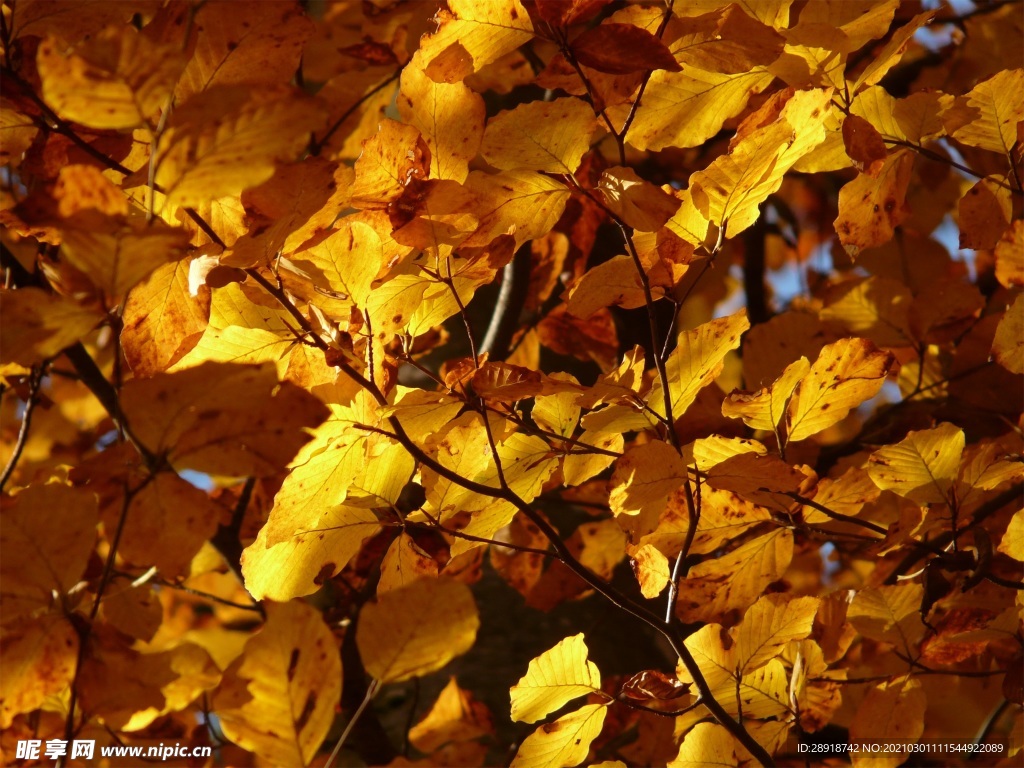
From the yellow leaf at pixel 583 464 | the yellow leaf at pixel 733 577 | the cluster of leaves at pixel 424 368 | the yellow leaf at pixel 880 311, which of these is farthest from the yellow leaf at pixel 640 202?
the yellow leaf at pixel 880 311

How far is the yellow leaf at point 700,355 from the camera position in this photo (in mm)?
626

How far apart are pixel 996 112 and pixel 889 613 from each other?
0.45 metres

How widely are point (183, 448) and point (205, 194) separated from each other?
5.3 inches

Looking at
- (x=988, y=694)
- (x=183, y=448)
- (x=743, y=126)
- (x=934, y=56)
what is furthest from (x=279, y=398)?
(x=934, y=56)

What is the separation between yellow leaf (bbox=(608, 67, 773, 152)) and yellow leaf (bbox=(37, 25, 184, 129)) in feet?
1.22

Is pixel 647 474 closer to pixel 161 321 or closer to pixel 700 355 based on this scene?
pixel 700 355

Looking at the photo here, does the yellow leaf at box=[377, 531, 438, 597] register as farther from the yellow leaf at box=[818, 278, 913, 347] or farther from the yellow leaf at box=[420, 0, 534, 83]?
the yellow leaf at box=[818, 278, 913, 347]

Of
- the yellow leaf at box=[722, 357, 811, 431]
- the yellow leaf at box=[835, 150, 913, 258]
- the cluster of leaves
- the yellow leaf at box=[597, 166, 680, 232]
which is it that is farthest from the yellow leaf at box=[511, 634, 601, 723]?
the yellow leaf at box=[835, 150, 913, 258]

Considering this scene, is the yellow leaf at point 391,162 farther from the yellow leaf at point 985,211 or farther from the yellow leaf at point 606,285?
the yellow leaf at point 985,211

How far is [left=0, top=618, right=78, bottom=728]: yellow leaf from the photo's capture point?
54 cm

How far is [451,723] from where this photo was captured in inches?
36.6

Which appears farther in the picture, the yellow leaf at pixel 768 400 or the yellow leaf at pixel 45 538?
the yellow leaf at pixel 768 400

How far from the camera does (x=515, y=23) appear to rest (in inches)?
22.7

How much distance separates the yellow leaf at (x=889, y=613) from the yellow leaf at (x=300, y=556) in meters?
0.43
